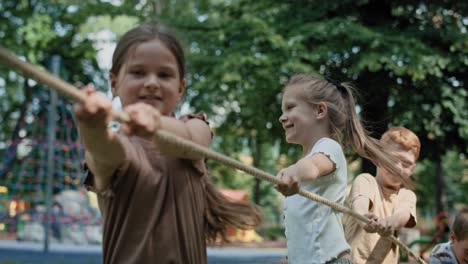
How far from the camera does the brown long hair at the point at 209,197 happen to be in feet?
6.45

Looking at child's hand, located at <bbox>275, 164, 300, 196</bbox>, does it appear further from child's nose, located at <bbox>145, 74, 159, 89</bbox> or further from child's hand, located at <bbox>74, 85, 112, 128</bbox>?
child's hand, located at <bbox>74, 85, 112, 128</bbox>

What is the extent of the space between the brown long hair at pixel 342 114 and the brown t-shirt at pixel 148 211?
3.85ft

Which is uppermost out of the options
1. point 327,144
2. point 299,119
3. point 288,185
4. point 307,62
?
point 307,62

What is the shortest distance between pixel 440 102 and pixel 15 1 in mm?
12961

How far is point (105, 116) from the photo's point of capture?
142 cm

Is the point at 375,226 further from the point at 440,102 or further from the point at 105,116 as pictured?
the point at 440,102

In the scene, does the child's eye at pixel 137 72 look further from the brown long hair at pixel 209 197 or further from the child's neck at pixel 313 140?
the child's neck at pixel 313 140

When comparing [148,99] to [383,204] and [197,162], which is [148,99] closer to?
[197,162]

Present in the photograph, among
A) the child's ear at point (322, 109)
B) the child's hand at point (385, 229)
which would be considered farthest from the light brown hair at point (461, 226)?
the child's ear at point (322, 109)

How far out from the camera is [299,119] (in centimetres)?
283

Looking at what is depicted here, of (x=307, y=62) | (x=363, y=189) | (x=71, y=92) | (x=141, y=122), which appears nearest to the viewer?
(x=71, y=92)

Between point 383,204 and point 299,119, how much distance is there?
3.58ft

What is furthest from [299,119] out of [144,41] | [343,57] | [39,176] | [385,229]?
[39,176]

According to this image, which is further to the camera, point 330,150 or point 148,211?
point 330,150
